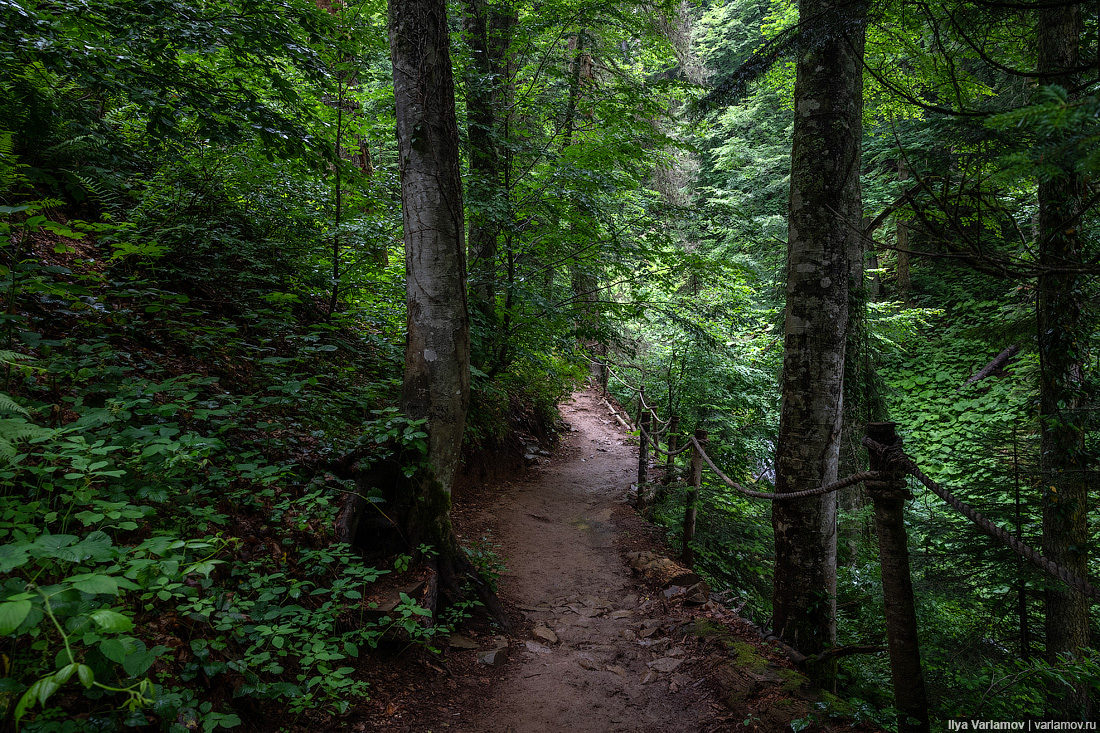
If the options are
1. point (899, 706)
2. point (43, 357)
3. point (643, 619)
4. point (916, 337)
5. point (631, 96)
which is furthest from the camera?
point (916, 337)

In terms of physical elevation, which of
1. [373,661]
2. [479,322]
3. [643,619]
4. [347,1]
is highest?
[347,1]

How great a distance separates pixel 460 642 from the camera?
3824mm

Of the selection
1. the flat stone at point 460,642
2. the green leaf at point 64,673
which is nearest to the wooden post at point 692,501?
the flat stone at point 460,642

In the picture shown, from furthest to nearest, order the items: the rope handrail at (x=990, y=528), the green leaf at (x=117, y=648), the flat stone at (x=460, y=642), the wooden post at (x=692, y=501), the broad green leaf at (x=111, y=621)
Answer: the wooden post at (x=692, y=501) < the flat stone at (x=460, y=642) < the rope handrail at (x=990, y=528) < the green leaf at (x=117, y=648) < the broad green leaf at (x=111, y=621)

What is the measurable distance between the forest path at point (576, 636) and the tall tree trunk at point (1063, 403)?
Result: 3.87 meters

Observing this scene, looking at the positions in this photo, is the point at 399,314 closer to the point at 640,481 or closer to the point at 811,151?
the point at 640,481

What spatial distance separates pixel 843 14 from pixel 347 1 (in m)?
5.03

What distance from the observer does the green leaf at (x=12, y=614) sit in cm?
129

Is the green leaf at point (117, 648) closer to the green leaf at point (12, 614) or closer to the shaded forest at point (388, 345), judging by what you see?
Result: the shaded forest at point (388, 345)

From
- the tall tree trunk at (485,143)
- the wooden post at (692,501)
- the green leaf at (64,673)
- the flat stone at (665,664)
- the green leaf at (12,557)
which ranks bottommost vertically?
the flat stone at (665,664)

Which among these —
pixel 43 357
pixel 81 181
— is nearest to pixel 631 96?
pixel 81 181

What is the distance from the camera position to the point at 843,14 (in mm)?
3311

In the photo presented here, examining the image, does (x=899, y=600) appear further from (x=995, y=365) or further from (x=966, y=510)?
(x=995, y=365)

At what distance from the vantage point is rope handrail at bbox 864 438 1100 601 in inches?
71.6
